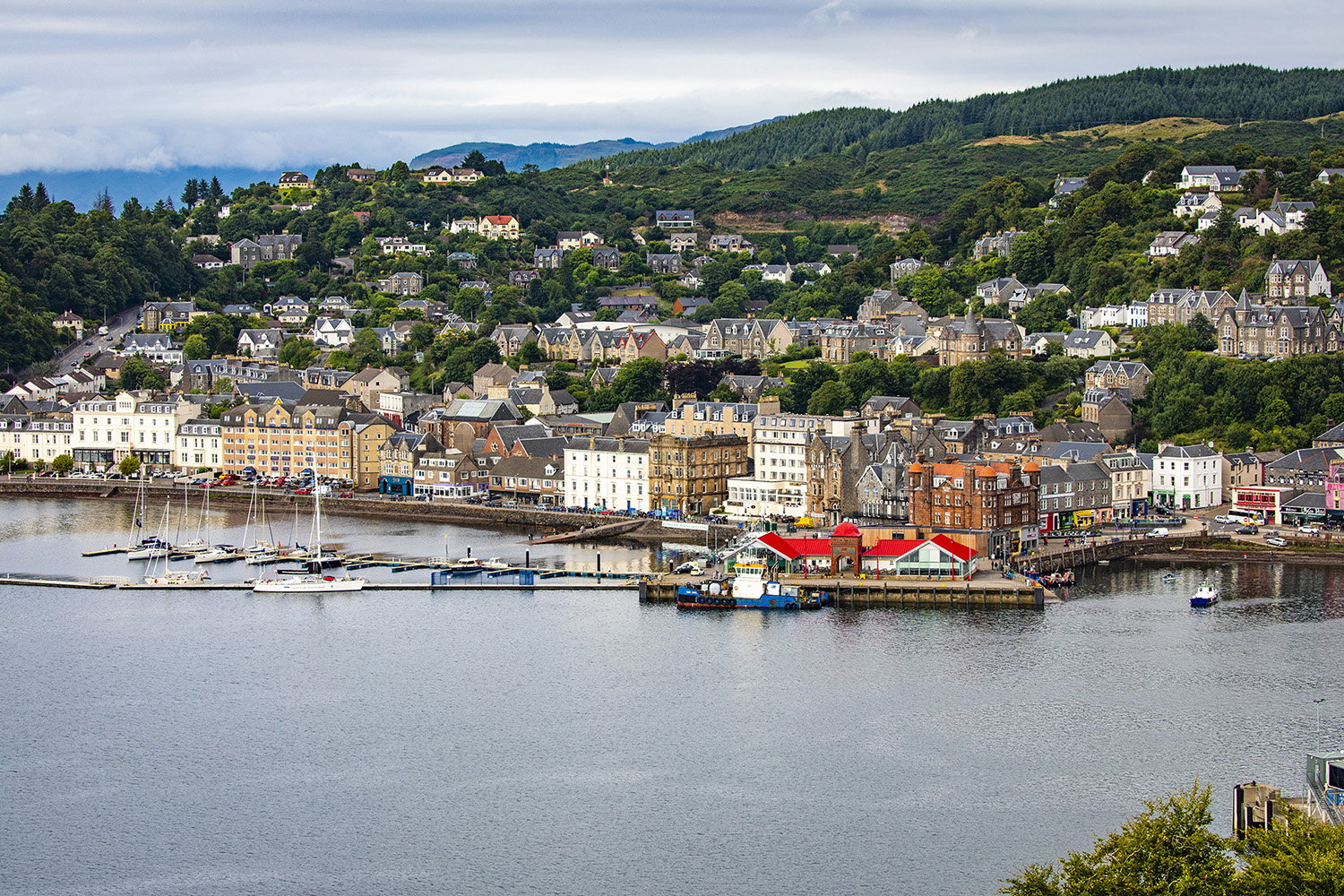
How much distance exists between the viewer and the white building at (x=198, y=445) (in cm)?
6081

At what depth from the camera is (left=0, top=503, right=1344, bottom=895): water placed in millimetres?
22469

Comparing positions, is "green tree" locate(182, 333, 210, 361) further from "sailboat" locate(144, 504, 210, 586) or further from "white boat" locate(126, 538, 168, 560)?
"sailboat" locate(144, 504, 210, 586)

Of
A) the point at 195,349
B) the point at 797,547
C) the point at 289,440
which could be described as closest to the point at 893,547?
the point at 797,547

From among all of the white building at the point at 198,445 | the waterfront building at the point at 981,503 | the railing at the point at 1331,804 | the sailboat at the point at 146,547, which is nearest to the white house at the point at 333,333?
the white building at the point at 198,445

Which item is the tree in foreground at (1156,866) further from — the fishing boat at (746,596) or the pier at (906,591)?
the fishing boat at (746,596)

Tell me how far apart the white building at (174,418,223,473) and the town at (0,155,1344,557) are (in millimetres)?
86

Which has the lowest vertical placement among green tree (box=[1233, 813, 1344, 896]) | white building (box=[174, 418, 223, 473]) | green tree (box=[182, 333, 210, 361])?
green tree (box=[1233, 813, 1344, 896])

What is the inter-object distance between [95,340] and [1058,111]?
5851cm

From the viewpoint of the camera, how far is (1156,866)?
57.0 ft

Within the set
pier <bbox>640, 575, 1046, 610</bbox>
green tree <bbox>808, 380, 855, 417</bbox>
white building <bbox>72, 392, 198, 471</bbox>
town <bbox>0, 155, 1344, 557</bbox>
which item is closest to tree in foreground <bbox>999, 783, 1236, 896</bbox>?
pier <bbox>640, 575, 1046, 610</bbox>

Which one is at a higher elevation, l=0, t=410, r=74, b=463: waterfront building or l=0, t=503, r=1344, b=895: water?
l=0, t=410, r=74, b=463: waterfront building

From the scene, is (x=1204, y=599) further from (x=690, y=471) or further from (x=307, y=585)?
(x=307, y=585)

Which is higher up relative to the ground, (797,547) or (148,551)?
(797,547)

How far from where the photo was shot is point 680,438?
164 ft
